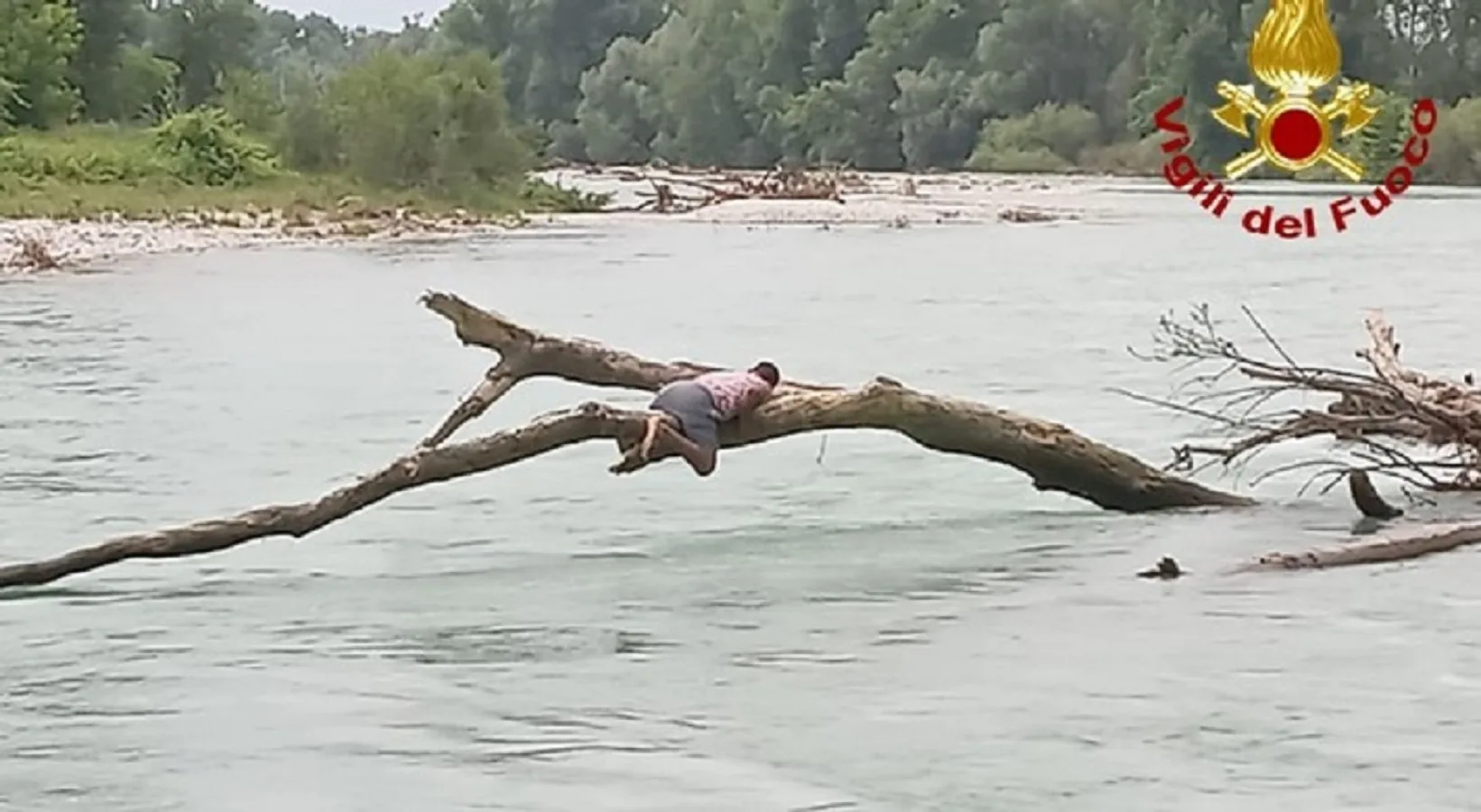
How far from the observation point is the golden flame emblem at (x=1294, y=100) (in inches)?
332

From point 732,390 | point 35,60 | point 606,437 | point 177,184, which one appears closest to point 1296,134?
point 606,437

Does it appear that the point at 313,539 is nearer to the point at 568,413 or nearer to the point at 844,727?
the point at 568,413

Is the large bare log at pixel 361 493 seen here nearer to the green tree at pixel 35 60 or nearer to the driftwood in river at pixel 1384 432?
the driftwood in river at pixel 1384 432

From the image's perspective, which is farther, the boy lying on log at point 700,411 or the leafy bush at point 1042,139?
the leafy bush at point 1042,139

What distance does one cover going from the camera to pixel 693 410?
1203 centimetres

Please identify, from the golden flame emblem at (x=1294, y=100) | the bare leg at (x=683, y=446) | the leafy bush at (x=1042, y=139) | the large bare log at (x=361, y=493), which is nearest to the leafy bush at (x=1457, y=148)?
the leafy bush at (x=1042, y=139)

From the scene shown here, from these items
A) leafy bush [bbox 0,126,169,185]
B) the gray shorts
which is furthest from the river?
leafy bush [bbox 0,126,169,185]

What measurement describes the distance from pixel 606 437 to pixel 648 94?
352ft

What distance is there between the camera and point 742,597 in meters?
13.1

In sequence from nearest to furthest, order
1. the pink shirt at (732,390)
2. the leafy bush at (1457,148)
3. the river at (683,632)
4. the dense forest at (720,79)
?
the river at (683,632) → the pink shirt at (732,390) → the dense forest at (720,79) → the leafy bush at (1457,148)

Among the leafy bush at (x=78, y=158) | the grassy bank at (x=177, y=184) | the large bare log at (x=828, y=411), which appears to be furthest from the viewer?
the leafy bush at (x=78, y=158)

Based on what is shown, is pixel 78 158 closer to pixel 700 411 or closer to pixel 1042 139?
pixel 700 411

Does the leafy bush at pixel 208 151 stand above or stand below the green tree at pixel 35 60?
below

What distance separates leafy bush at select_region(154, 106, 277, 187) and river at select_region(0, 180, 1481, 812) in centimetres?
3164
